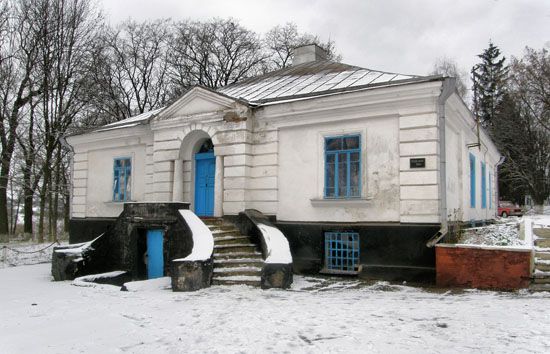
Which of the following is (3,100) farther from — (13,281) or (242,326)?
(242,326)

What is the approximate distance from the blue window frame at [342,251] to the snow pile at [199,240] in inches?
118

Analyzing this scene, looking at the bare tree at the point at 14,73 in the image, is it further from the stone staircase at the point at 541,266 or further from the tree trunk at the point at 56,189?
→ the stone staircase at the point at 541,266

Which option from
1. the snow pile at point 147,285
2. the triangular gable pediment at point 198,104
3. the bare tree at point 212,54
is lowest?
the snow pile at point 147,285

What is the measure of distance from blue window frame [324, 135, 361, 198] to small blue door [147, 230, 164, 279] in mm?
4292

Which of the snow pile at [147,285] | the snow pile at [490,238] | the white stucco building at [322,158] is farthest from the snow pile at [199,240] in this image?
the snow pile at [490,238]

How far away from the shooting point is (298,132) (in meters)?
12.3

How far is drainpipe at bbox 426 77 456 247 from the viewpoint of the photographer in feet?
33.4

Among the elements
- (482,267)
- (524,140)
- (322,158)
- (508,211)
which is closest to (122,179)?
(322,158)

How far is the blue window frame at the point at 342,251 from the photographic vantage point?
11.4 metres

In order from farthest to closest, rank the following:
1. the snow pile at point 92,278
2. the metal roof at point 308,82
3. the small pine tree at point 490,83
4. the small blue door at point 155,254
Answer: the small pine tree at point 490,83 < the metal roof at point 308,82 < the small blue door at point 155,254 < the snow pile at point 92,278

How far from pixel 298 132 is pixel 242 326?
682cm

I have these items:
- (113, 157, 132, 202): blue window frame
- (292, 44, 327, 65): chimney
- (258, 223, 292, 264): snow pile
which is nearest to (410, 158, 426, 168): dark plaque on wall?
(258, 223, 292, 264): snow pile

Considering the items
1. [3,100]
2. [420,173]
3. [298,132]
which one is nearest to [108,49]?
[3,100]

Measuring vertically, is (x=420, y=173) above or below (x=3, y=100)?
below
